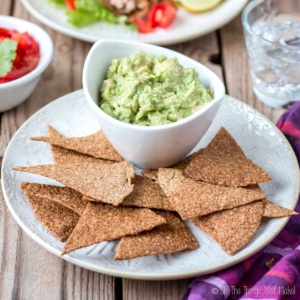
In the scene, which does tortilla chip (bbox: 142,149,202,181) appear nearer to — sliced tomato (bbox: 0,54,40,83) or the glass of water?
the glass of water

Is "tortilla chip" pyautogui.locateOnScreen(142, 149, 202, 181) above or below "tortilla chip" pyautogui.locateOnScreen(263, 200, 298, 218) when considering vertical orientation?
below

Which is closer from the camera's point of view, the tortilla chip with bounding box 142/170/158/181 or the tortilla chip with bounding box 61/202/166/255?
the tortilla chip with bounding box 61/202/166/255

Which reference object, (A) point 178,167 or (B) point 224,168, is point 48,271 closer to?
(A) point 178,167

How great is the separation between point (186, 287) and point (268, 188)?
0.56 meters

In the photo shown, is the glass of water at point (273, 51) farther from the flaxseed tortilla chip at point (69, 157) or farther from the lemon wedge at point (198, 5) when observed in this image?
the flaxseed tortilla chip at point (69, 157)

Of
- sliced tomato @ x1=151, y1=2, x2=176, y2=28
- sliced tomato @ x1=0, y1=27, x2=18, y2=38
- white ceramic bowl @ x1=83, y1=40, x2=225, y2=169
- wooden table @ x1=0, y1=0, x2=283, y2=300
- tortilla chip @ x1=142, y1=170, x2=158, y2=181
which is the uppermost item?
white ceramic bowl @ x1=83, y1=40, x2=225, y2=169

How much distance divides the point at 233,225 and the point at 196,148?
604 mm

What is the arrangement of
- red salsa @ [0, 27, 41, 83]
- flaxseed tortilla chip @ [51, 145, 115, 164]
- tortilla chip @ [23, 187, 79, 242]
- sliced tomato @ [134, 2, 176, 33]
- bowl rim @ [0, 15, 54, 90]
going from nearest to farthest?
tortilla chip @ [23, 187, 79, 242] < flaxseed tortilla chip @ [51, 145, 115, 164] < bowl rim @ [0, 15, 54, 90] < red salsa @ [0, 27, 41, 83] < sliced tomato @ [134, 2, 176, 33]

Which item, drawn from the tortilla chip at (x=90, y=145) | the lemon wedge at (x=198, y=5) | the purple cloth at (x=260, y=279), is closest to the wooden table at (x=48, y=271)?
the purple cloth at (x=260, y=279)

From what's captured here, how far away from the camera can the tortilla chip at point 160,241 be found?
1935mm

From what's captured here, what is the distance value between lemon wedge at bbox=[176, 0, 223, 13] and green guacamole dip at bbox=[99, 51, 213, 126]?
122cm

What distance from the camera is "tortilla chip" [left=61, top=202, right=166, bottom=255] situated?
76.2 inches

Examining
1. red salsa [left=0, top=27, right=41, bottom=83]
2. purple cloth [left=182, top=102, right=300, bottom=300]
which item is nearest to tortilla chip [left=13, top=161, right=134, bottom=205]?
purple cloth [left=182, top=102, right=300, bottom=300]

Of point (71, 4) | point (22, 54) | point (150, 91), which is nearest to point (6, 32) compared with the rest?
point (22, 54)
